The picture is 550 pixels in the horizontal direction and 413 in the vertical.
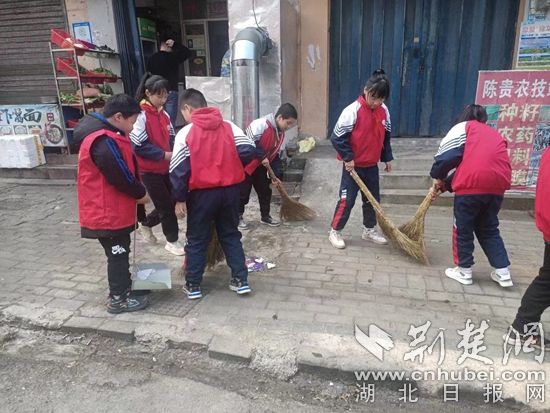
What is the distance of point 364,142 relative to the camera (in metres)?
4.26

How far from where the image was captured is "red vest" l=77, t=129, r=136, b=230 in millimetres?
3066

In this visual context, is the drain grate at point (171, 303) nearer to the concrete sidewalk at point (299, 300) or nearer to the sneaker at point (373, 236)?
the concrete sidewalk at point (299, 300)

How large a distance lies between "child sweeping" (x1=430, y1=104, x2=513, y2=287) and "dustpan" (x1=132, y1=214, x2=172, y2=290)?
2447mm

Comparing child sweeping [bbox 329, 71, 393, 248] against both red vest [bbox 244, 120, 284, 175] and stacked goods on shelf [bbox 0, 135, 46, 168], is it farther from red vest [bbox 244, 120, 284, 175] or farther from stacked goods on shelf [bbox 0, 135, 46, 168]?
stacked goods on shelf [bbox 0, 135, 46, 168]

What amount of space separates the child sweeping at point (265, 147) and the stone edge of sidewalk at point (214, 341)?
6.25 feet

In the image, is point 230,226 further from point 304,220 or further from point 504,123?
point 504,123

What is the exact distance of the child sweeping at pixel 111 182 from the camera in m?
3.00

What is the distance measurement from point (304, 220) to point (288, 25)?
3.31 m

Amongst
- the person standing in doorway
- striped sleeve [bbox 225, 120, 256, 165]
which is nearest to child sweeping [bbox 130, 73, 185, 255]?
striped sleeve [bbox 225, 120, 256, 165]

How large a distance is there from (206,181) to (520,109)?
154 inches

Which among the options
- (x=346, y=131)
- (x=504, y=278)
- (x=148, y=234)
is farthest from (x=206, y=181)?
(x=504, y=278)

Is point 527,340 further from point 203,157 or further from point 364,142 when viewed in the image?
point 203,157

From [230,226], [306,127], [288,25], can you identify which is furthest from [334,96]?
[230,226]

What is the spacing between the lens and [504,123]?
506 centimetres
